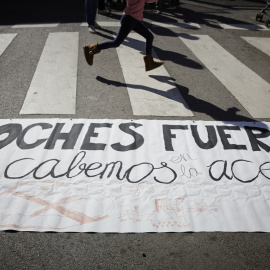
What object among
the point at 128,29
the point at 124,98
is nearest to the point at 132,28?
the point at 128,29

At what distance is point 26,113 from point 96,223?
2.09 m

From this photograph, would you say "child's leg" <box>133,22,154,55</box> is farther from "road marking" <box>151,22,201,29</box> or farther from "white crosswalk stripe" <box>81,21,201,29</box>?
"road marking" <box>151,22,201,29</box>

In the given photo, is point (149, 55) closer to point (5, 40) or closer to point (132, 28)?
point (132, 28)

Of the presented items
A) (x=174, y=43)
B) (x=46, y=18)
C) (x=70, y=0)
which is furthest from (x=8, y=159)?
(x=70, y=0)

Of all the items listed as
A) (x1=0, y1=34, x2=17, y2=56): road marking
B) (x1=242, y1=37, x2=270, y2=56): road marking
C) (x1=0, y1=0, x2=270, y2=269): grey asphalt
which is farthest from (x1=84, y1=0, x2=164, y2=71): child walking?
(x1=242, y1=37, x2=270, y2=56): road marking

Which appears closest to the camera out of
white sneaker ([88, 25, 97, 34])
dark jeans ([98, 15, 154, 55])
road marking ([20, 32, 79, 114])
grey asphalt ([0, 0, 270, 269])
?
grey asphalt ([0, 0, 270, 269])

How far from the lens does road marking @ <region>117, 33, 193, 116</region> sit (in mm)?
4319

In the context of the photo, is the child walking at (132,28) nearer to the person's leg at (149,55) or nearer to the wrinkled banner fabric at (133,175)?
the person's leg at (149,55)

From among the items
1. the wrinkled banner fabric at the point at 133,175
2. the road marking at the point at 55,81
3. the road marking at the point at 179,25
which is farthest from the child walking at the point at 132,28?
the road marking at the point at 179,25

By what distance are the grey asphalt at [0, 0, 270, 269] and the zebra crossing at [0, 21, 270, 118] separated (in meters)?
0.13

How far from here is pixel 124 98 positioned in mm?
4547

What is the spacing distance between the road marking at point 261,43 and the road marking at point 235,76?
2.93 feet

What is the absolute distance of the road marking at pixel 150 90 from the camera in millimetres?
4319

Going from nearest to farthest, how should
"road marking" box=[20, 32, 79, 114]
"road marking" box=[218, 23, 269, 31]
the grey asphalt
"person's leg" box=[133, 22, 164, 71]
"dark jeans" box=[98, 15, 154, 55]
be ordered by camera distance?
1. the grey asphalt
2. "road marking" box=[20, 32, 79, 114]
3. "dark jeans" box=[98, 15, 154, 55]
4. "person's leg" box=[133, 22, 164, 71]
5. "road marking" box=[218, 23, 269, 31]
